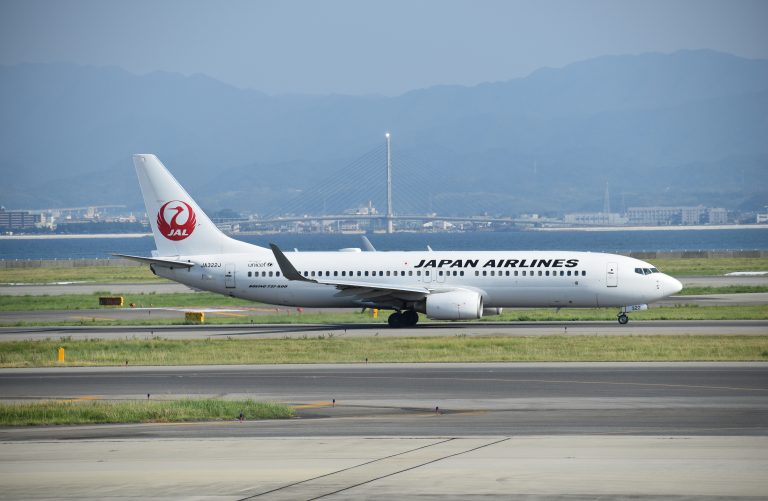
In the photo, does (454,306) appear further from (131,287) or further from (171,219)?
(131,287)

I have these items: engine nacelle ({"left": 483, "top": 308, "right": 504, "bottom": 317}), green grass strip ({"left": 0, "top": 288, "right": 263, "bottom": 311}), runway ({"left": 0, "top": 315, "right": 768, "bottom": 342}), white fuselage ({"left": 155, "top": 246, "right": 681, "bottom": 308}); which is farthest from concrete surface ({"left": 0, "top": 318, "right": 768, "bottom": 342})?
green grass strip ({"left": 0, "top": 288, "right": 263, "bottom": 311})

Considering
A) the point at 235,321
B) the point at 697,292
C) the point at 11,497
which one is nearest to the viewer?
the point at 11,497

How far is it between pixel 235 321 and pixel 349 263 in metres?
7.43

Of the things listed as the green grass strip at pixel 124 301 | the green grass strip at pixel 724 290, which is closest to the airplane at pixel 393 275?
the green grass strip at pixel 124 301

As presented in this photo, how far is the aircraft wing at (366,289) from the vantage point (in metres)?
50.2

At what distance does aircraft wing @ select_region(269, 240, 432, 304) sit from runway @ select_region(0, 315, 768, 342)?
4.69 feet

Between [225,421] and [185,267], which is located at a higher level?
[185,267]

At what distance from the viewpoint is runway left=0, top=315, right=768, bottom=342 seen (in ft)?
152

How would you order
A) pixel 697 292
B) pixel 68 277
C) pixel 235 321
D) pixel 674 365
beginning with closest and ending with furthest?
pixel 674 365, pixel 235 321, pixel 697 292, pixel 68 277

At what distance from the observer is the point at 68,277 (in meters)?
107

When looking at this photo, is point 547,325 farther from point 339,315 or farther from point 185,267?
point 185,267

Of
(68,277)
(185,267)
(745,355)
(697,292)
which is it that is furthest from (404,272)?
(68,277)

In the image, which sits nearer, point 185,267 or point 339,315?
point 185,267

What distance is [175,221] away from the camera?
177 feet
